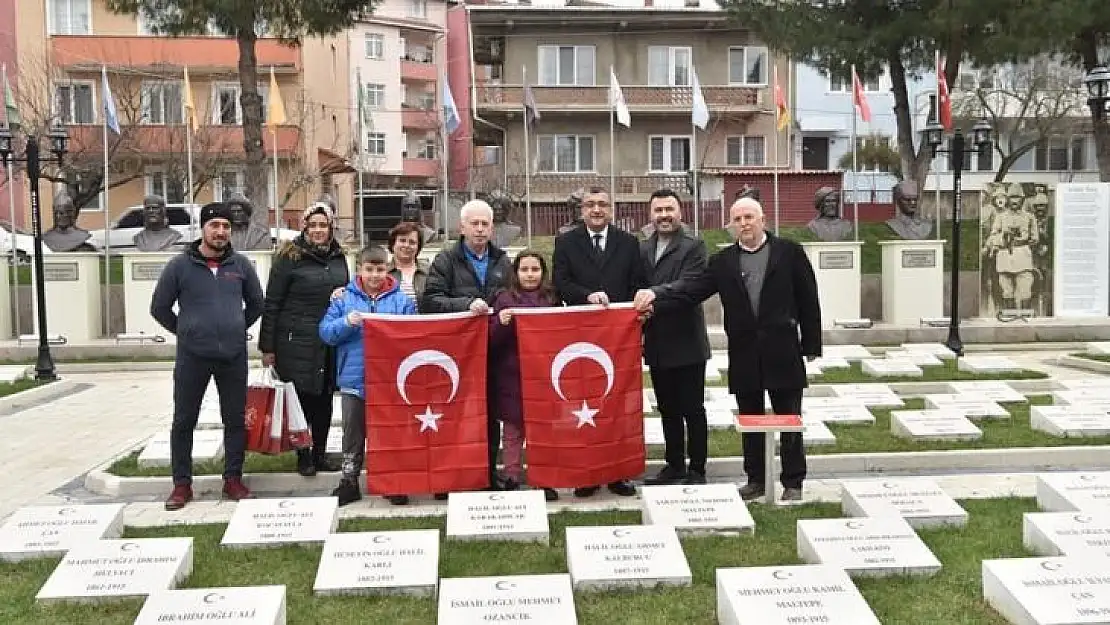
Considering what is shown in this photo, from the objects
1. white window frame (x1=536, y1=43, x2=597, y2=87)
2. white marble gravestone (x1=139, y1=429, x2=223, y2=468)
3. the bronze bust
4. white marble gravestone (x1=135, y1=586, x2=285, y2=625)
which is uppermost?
white window frame (x1=536, y1=43, x2=597, y2=87)

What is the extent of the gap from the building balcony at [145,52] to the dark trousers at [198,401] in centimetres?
3234

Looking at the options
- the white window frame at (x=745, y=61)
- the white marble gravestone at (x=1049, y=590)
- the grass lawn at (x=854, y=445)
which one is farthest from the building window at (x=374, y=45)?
the white marble gravestone at (x=1049, y=590)

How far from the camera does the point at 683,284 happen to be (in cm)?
665

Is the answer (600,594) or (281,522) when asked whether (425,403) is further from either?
(600,594)

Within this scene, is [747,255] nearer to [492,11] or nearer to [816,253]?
[816,253]

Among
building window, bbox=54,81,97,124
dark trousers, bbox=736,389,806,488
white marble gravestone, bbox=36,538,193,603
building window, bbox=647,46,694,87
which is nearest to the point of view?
white marble gravestone, bbox=36,538,193,603

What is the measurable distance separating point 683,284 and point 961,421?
11.1 ft

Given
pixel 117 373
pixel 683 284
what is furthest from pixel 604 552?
pixel 117 373

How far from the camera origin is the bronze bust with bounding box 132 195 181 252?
1830cm

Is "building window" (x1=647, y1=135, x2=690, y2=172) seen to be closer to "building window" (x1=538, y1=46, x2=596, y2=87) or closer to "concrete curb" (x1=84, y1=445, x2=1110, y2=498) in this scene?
"building window" (x1=538, y1=46, x2=596, y2=87)

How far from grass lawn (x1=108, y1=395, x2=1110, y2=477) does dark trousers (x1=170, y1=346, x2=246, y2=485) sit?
2.61ft

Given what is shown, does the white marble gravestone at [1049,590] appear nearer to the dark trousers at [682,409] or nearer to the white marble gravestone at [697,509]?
the white marble gravestone at [697,509]

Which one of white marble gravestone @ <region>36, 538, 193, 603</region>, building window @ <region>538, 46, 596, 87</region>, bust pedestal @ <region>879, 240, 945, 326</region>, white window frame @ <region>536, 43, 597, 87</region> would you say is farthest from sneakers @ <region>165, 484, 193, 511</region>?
building window @ <region>538, 46, 596, 87</region>

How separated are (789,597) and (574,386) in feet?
8.65
